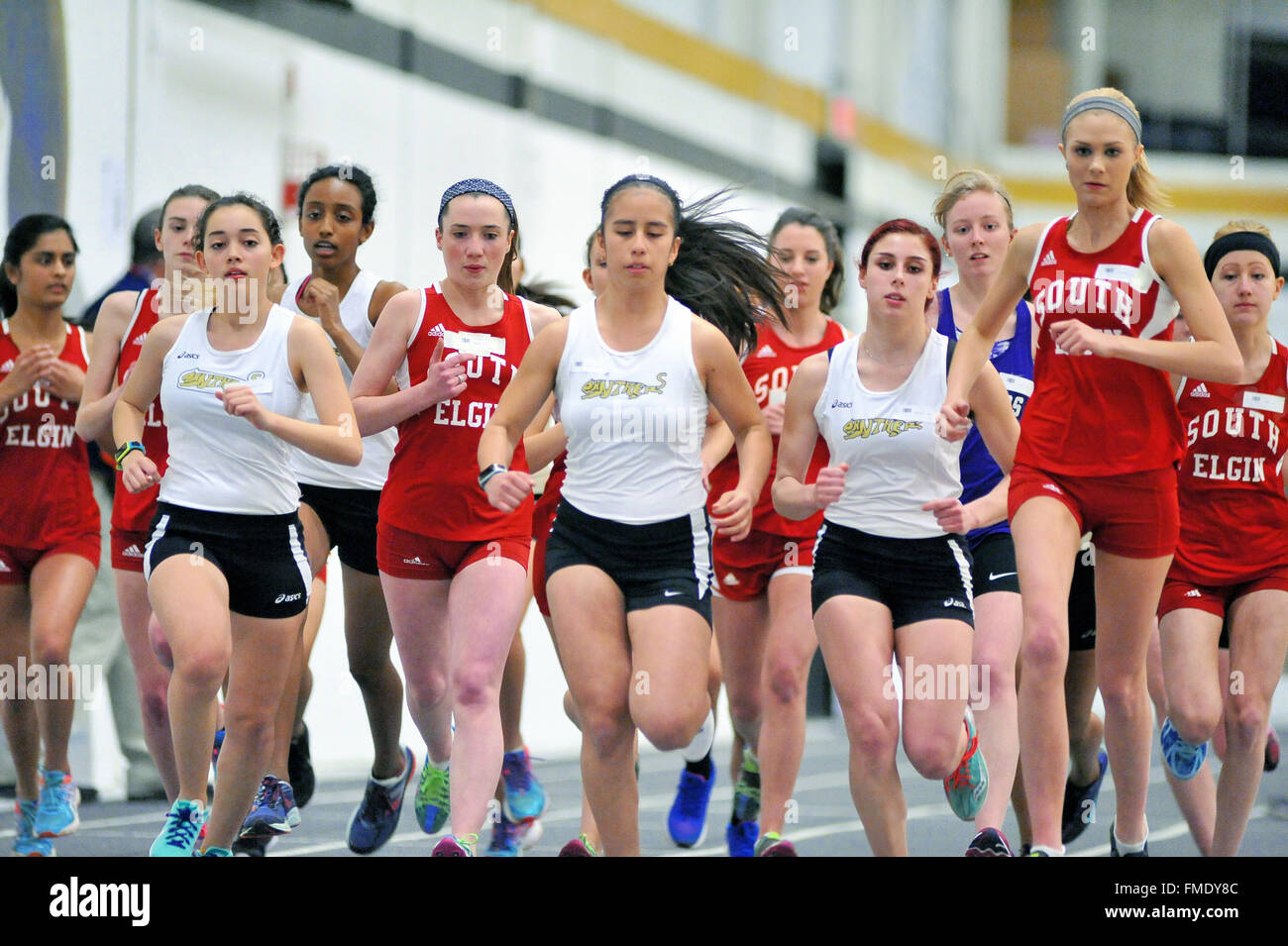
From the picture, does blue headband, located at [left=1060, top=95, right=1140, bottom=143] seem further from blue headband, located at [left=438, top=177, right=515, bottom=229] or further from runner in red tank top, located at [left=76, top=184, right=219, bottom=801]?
runner in red tank top, located at [left=76, top=184, right=219, bottom=801]

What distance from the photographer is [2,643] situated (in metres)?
6.69

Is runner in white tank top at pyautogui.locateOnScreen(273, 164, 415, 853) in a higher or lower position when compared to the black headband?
lower

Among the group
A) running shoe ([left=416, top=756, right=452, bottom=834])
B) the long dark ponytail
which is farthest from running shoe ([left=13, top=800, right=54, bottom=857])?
the long dark ponytail

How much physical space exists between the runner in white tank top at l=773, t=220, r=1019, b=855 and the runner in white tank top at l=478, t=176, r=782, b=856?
0.32 meters

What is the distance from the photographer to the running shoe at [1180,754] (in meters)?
6.14

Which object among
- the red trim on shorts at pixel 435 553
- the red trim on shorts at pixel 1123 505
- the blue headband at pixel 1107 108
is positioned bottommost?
the red trim on shorts at pixel 435 553

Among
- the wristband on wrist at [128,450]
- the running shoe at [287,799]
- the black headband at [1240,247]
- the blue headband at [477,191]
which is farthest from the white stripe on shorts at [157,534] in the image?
the black headband at [1240,247]

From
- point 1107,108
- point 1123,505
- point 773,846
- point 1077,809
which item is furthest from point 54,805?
point 1107,108

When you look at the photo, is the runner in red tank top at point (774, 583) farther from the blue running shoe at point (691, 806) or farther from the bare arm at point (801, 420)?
the bare arm at point (801, 420)

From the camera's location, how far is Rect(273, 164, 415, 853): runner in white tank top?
651cm

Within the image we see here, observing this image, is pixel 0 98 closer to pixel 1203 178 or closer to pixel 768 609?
pixel 768 609
